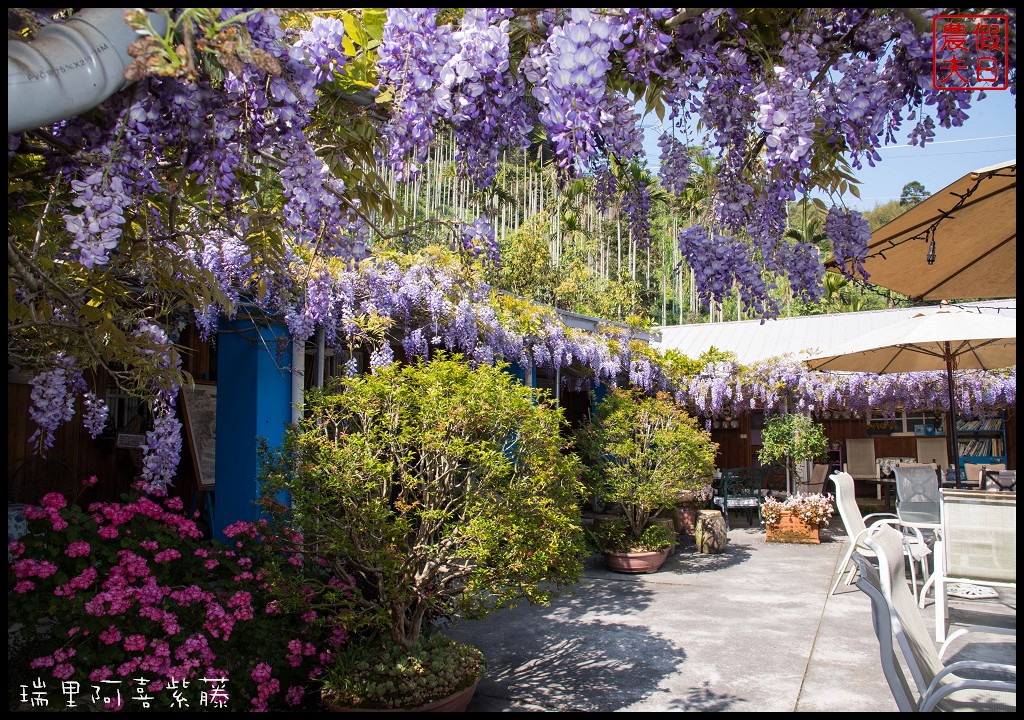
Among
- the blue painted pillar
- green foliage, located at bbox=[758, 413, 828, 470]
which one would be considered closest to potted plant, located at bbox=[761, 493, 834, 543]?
green foliage, located at bbox=[758, 413, 828, 470]

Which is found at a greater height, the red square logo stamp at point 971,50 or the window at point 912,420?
the red square logo stamp at point 971,50

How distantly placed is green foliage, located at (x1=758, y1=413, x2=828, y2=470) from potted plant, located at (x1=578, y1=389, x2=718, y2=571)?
2640 mm

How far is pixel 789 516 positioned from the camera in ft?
29.5

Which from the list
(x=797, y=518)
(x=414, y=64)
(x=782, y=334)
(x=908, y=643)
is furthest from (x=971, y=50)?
(x=782, y=334)

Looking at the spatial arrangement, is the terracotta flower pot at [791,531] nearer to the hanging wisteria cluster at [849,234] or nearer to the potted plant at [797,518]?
the potted plant at [797,518]

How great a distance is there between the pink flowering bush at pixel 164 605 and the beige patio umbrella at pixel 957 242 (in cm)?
326

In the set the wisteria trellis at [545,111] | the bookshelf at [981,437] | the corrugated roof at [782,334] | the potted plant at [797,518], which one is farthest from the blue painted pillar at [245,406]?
the bookshelf at [981,437]

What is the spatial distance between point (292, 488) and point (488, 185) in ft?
7.07

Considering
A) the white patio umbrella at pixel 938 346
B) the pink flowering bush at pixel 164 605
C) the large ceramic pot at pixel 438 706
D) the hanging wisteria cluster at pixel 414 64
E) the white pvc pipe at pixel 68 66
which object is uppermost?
the hanging wisteria cluster at pixel 414 64

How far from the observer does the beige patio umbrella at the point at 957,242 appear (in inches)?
146

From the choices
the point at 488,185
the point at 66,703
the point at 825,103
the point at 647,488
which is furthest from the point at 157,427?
the point at 647,488

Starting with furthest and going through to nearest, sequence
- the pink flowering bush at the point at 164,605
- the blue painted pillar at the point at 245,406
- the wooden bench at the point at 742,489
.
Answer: the wooden bench at the point at 742,489, the blue painted pillar at the point at 245,406, the pink flowering bush at the point at 164,605

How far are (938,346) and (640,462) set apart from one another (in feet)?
10.1

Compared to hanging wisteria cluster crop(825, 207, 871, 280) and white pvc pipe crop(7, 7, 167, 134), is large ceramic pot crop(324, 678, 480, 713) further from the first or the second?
white pvc pipe crop(7, 7, 167, 134)
